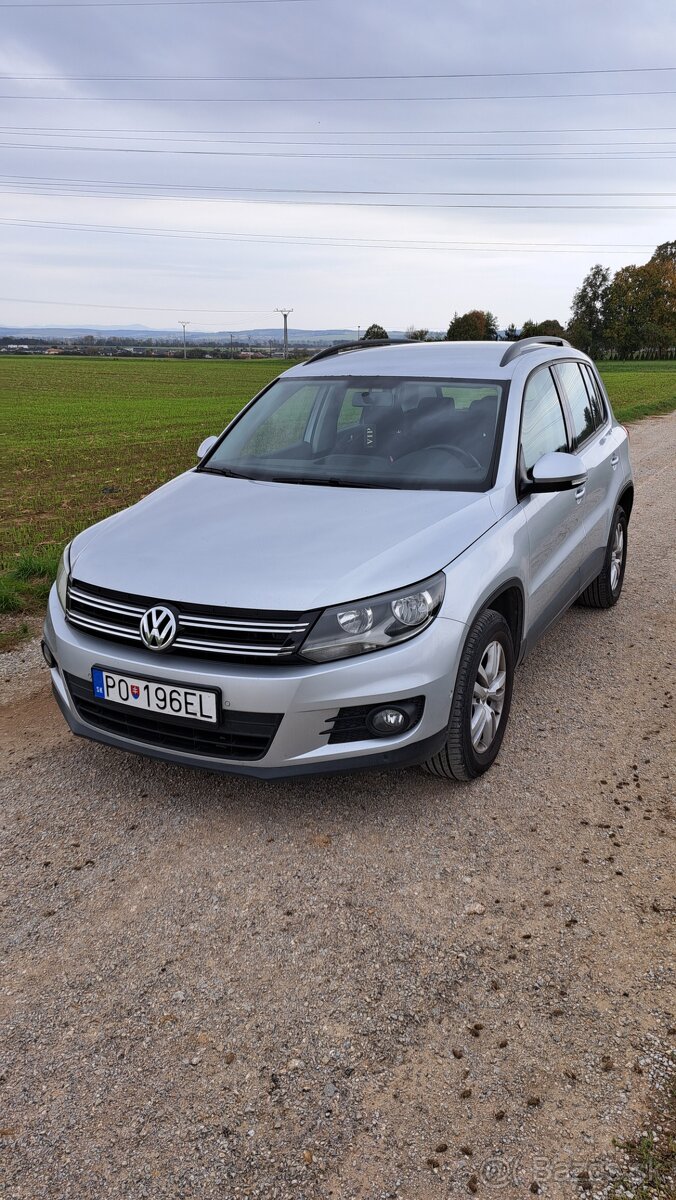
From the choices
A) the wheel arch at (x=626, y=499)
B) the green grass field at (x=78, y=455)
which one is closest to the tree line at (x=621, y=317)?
the green grass field at (x=78, y=455)

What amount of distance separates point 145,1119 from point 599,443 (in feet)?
15.0

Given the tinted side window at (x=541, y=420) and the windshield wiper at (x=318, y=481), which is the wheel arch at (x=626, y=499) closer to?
the tinted side window at (x=541, y=420)

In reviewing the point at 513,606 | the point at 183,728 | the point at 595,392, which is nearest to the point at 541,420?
the point at 513,606

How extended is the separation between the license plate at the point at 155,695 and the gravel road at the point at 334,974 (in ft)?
1.73

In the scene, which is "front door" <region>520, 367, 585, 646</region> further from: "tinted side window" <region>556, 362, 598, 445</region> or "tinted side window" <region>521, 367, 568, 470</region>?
"tinted side window" <region>556, 362, 598, 445</region>

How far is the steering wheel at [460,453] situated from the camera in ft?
13.4

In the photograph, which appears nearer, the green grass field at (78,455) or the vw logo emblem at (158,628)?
the vw logo emblem at (158,628)

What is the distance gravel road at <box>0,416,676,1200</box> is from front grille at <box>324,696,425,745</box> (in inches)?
17.9

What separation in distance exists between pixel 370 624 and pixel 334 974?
3.77ft

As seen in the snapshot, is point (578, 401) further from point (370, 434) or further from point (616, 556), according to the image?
point (370, 434)

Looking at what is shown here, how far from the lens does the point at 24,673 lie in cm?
516

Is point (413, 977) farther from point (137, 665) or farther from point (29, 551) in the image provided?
point (29, 551)

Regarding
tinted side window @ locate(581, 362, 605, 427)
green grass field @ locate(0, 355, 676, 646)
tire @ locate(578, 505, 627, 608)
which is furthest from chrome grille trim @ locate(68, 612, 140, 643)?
tinted side window @ locate(581, 362, 605, 427)

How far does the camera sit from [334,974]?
2674mm
